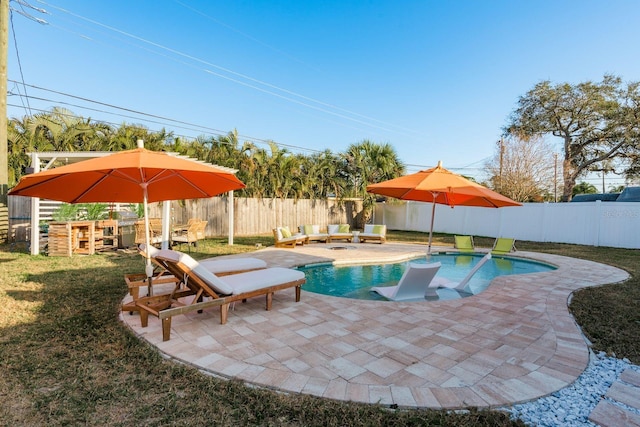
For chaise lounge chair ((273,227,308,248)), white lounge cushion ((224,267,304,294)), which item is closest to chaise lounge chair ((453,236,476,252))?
chaise lounge chair ((273,227,308,248))

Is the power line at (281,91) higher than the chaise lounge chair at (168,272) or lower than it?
higher

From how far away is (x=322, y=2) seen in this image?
1525 cm

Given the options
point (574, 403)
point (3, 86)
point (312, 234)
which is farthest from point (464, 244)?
point (3, 86)

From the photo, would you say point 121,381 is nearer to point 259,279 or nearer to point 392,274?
point 259,279

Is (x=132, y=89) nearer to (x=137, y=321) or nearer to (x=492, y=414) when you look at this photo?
(x=137, y=321)

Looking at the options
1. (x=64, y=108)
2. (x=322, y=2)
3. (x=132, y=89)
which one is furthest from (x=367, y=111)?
(x=64, y=108)

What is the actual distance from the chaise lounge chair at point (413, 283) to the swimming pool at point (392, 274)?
9.4 inches

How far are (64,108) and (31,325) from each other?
1576 cm

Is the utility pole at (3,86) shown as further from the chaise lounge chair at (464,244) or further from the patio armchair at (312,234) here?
the chaise lounge chair at (464,244)

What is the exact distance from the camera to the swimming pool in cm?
699

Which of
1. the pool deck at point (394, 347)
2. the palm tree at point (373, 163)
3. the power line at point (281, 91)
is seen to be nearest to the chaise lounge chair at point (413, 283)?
the pool deck at point (394, 347)

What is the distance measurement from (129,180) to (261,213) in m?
13.1

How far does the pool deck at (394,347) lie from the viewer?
2.89 meters

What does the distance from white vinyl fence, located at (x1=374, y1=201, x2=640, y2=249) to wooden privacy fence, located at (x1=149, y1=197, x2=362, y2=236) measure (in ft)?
15.0
